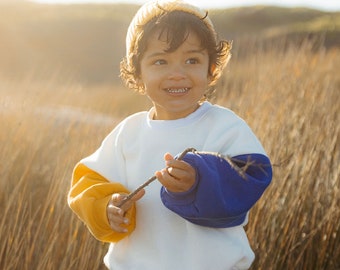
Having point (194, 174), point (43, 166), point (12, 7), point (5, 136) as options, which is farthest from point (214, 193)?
point (12, 7)

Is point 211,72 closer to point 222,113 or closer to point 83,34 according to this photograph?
point 222,113

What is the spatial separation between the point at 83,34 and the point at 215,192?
2937 cm

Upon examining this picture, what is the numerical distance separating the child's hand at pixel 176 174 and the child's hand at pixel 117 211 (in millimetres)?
135

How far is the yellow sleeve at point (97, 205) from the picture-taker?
1659 millimetres

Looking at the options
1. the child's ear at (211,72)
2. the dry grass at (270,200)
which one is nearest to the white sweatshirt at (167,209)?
the child's ear at (211,72)

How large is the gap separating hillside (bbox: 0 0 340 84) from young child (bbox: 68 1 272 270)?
1791cm

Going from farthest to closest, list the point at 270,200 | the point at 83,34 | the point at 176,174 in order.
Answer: the point at 83,34
the point at 270,200
the point at 176,174

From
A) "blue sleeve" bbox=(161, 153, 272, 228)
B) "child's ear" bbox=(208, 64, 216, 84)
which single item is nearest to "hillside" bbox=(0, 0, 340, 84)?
"child's ear" bbox=(208, 64, 216, 84)

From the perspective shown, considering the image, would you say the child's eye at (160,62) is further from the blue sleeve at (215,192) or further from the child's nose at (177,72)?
the blue sleeve at (215,192)

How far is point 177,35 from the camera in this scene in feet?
5.32

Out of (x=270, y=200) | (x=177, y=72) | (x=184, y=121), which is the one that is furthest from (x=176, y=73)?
(x=270, y=200)

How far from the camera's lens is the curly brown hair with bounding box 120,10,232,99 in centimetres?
163

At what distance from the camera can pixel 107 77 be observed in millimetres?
23797

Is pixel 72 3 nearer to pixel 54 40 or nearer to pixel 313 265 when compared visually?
pixel 54 40
